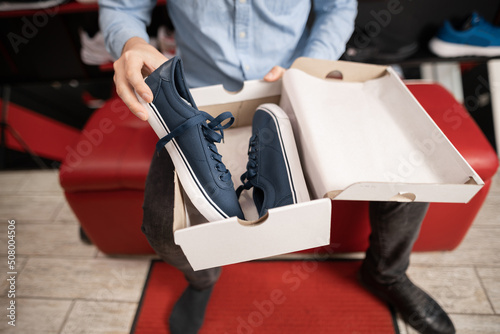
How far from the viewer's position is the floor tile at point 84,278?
3.42 feet

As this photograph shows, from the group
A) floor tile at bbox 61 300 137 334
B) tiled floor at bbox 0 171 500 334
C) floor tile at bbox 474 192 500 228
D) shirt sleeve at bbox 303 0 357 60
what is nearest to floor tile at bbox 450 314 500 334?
tiled floor at bbox 0 171 500 334

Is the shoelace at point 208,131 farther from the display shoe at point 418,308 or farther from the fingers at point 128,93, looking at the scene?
the display shoe at point 418,308

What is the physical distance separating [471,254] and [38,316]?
57.1 inches

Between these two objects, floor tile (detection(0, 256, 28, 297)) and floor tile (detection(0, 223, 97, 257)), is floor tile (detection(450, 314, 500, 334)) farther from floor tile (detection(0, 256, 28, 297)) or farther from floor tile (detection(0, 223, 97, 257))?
floor tile (detection(0, 256, 28, 297))

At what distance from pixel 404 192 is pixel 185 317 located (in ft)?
2.40

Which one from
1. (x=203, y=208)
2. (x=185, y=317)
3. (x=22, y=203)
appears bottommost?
(x=22, y=203)

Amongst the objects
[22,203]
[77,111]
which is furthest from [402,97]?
Result: [77,111]

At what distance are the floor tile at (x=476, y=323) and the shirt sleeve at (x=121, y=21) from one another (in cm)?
117

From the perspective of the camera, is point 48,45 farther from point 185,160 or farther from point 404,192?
point 404,192

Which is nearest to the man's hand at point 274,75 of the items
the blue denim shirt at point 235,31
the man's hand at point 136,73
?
the blue denim shirt at point 235,31

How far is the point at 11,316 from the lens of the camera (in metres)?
1.00

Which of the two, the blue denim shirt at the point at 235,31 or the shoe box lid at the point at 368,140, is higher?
the blue denim shirt at the point at 235,31

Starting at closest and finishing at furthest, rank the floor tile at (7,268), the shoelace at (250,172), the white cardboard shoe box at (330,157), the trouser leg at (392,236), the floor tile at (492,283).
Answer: the white cardboard shoe box at (330,157) < the shoelace at (250,172) < the trouser leg at (392,236) < the floor tile at (492,283) < the floor tile at (7,268)

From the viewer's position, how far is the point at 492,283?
981 mm
